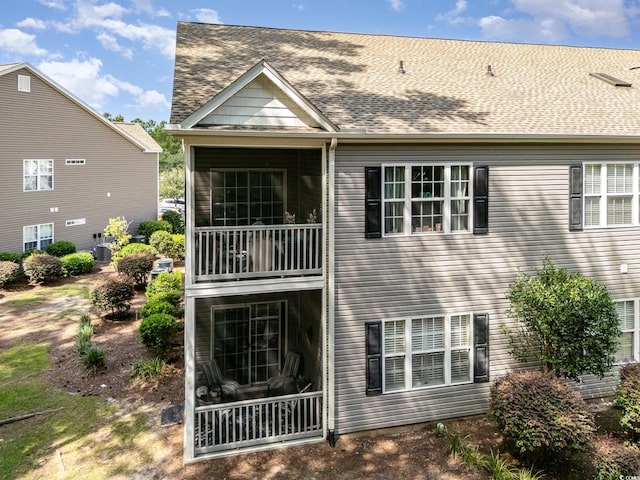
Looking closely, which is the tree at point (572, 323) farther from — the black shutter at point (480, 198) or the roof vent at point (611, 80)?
the roof vent at point (611, 80)

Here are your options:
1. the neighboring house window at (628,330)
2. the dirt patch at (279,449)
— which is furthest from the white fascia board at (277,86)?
the neighboring house window at (628,330)

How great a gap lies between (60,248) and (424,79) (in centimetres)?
2039

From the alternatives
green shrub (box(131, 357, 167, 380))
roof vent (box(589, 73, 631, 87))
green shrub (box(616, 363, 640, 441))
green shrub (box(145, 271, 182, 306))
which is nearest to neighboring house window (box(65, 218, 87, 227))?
green shrub (box(145, 271, 182, 306))

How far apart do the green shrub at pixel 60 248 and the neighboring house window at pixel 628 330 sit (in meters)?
24.0

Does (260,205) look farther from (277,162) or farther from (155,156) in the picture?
(155,156)

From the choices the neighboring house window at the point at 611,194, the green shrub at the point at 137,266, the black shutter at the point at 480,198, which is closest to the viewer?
the black shutter at the point at 480,198

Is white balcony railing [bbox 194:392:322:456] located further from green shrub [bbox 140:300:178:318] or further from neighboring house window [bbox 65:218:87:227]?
neighboring house window [bbox 65:218:87:227]

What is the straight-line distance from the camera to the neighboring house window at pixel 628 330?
10.1m

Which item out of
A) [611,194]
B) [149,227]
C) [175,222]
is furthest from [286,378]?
[175,222]

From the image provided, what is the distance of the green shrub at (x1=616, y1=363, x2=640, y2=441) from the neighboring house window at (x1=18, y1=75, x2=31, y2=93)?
26699mm

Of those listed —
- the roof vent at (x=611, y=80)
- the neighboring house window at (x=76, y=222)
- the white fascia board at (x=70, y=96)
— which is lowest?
the neighboring house window at (x=76, y=222)

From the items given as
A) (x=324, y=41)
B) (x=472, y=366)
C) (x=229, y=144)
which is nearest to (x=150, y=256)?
(x=324, y=41)

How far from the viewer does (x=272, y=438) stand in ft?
28.3

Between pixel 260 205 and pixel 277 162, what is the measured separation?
1191 mm
